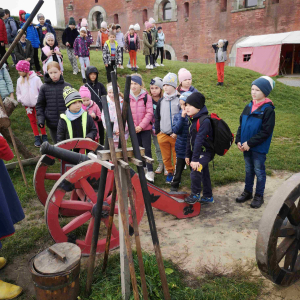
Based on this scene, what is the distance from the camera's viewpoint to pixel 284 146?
6336 millimetres

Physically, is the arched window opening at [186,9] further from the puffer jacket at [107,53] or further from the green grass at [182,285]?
the green grass at [182,285]

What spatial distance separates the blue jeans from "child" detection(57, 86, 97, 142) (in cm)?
206

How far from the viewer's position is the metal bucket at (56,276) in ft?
6.86

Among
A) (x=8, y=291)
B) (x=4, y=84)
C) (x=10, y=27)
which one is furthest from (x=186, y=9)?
(x=8, y=291)

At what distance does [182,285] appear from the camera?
2475 mm

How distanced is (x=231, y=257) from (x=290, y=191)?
3.60 ft

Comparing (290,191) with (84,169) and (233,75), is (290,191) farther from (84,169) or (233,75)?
(233,75)

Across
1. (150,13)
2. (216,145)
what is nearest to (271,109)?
(216,145)

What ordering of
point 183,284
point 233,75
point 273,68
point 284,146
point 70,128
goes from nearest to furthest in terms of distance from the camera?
1. point 183,284
2. point 70,128
3. point 284,146
4. point 233,75
5. point 273,68

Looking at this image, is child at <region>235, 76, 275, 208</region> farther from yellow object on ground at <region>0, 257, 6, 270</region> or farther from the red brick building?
the red brick building

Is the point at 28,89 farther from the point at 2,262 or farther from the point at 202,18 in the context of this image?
the point at 202,18

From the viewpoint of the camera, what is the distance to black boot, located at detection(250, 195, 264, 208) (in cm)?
379

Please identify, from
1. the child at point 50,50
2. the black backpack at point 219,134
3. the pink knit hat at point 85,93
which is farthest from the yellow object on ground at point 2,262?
the child at point 50,50

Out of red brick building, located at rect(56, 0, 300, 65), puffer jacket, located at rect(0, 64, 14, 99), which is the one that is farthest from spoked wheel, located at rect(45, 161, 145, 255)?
red brick building, located at rect(56, 0, 300, 65)
